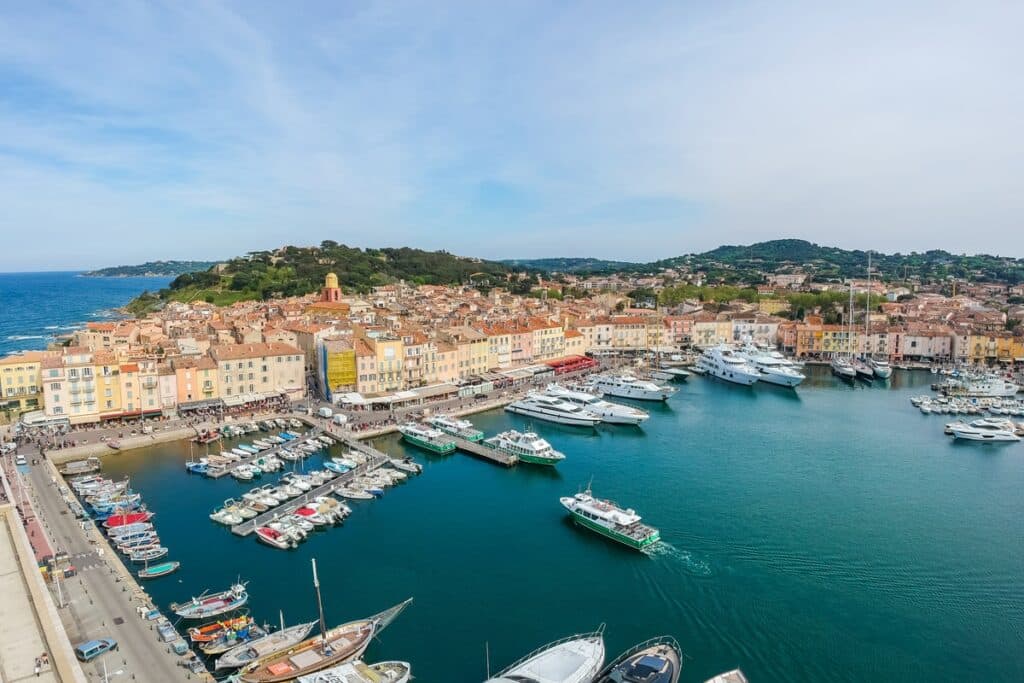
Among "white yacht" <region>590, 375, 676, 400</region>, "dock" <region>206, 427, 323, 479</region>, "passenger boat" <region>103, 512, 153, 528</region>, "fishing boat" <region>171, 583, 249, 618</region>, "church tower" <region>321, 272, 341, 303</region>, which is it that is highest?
"church tower" <region>321, 272, 341, 303</region>

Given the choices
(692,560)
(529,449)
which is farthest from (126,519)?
(692,560)

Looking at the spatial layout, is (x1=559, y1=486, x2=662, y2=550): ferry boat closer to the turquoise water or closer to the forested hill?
the turquoise water

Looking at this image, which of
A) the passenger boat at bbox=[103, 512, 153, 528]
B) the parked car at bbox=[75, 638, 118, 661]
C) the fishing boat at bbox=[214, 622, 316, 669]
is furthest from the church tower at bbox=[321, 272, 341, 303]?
the parked car at bbox=[75, 638, 118, 661]

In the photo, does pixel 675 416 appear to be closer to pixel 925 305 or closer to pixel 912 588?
pixel 912 588

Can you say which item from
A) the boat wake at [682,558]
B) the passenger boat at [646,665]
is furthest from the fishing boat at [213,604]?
the boat wake at [682,558]

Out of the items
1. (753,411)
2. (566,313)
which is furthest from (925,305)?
(753,411)

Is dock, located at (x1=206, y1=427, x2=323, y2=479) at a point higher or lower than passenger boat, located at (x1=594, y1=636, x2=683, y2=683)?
higher

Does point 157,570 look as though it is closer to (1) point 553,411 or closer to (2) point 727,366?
(1) point 553,411
